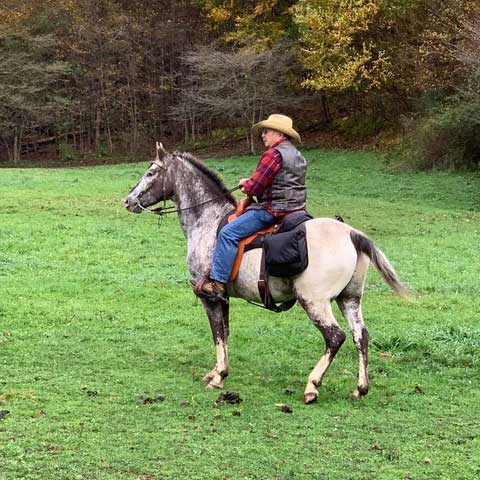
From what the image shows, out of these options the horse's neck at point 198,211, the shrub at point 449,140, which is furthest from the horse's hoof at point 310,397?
the shrub at point 449,140

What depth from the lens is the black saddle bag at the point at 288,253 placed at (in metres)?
6.91

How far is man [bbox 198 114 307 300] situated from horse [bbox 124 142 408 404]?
0.69ft

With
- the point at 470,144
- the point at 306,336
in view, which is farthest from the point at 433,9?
the point at 306,336

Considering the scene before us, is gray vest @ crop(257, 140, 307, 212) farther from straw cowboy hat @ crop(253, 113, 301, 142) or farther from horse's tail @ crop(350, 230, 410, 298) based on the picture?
horse's tail @ crop(350, 230, 410, 298)

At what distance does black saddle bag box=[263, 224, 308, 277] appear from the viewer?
691 cm

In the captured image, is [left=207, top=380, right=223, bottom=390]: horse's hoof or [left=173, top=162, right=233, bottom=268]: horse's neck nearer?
[left=207, top=380, right=223, bottom=390]: horse's hoof

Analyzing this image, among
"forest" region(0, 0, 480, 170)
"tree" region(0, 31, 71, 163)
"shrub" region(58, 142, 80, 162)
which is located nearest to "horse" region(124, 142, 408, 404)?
"forest" region(0, 0, 480, 170)

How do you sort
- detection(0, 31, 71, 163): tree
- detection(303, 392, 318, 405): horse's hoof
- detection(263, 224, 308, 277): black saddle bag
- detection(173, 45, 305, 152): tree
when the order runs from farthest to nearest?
detection(0, 31, 71, 163): tree → detection(173, 45, 305, 152): tree → detection(263, 224, 308, 277): black saddle bag → detection(303, 392, 318, 405): horse's hoof

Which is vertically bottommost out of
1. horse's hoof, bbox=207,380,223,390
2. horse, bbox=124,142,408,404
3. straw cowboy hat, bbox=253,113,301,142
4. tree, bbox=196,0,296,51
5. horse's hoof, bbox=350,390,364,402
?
horse's hoof, bbox=350,390,364,402

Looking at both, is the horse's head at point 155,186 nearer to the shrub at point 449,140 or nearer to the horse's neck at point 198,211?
the horse's neck at point 198,211

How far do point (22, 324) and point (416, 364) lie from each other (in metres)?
4.90

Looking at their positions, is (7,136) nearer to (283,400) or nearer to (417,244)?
(417,244)

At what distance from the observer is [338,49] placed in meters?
36.5

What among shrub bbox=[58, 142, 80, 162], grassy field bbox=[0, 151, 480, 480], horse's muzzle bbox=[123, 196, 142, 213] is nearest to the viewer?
grassy field bbox=[0, 151, 480, 480]
